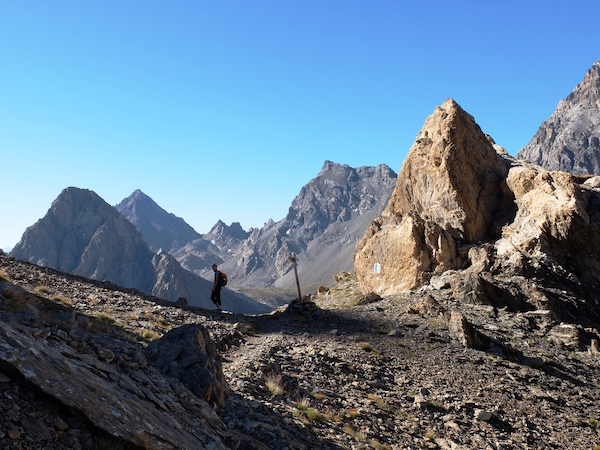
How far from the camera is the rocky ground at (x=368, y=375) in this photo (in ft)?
29.2

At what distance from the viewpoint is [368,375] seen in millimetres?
16281

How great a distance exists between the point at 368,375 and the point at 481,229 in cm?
2285

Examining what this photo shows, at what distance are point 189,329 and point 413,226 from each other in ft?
88.1

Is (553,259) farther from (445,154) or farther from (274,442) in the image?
(274,442)

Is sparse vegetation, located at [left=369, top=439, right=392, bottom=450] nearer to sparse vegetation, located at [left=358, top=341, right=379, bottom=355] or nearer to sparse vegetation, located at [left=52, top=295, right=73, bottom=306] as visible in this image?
sparse vegetation, located at [left=358, top=341, right=379, bottom=355]

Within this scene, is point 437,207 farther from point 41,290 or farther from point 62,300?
point 41,290

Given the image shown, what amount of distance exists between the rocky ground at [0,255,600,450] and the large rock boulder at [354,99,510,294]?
6046 mm

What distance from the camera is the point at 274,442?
873 centimetres

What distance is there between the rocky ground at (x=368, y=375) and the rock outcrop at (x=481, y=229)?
2.79 meters

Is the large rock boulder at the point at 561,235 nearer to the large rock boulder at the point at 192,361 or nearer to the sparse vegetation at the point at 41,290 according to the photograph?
the large rock boulder at the point at 192,361

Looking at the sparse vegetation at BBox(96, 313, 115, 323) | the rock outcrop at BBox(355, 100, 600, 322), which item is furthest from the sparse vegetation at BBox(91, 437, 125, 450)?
the rock outcrop at BBox(355, 100, 600, 322)

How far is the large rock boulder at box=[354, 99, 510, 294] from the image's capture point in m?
33.8

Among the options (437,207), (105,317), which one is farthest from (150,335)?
(437,207)

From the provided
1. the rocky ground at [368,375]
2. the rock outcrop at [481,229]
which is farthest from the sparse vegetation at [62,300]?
the rock outcrop at [481,229]
